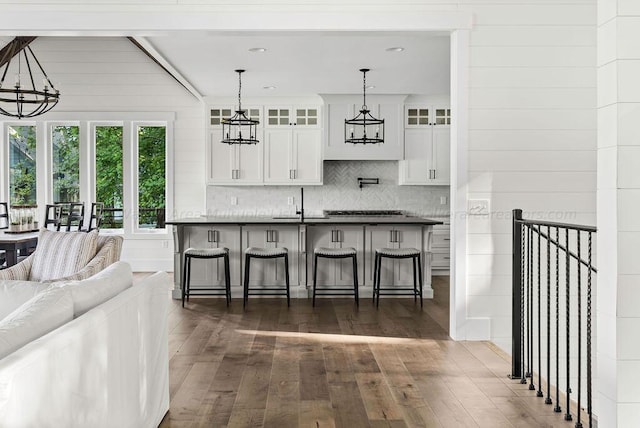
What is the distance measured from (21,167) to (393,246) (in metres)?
6.11

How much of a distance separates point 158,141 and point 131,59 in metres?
1.30

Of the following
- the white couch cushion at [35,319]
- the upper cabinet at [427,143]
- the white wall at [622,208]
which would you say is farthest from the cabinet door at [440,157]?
the white couch cushion at [35,319]

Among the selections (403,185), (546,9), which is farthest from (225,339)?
(403,185)

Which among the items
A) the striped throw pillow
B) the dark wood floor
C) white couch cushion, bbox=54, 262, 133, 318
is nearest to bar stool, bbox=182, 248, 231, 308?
the dark wood floor

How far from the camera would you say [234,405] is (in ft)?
10.5

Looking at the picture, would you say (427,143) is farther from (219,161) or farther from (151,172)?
(151,172)

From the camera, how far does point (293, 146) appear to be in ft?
30.3

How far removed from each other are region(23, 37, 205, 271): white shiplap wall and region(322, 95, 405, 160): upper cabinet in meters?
2.00

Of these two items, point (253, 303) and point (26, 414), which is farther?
point (253, 303)

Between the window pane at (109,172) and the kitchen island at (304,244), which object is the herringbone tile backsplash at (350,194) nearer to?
the window pane at (109,172)

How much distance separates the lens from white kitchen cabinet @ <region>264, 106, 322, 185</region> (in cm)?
923

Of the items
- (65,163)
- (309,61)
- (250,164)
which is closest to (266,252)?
(309,61)

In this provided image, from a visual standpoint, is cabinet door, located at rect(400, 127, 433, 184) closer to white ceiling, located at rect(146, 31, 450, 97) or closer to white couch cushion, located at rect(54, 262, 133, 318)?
white ceiling, located at rect(146, 31, 450, 97)

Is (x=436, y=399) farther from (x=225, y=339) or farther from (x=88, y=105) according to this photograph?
(x=88, y=105)
